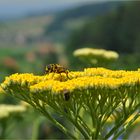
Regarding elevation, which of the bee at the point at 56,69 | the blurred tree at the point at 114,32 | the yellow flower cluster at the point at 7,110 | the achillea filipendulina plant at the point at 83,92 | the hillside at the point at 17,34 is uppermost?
the hillside at the point at 17,34

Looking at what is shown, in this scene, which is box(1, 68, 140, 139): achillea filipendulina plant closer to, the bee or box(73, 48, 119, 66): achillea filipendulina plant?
the bee

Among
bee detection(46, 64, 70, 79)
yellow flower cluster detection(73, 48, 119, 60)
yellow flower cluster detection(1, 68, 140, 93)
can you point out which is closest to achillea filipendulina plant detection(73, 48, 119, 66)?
yellow flower cluster detection(73, 48, 119, 60)

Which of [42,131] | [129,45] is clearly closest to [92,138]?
[42,131]

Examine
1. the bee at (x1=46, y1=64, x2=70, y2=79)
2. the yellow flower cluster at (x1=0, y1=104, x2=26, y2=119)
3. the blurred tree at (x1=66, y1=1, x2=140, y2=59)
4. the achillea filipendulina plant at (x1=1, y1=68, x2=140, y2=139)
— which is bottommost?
the achillea filipendulina plant at (x1=1, y1=68, x2=140, y2=139)

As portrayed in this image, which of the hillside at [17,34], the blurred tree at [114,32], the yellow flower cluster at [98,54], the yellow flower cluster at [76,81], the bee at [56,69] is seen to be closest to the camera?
the yellow flower cluster at [76,81]

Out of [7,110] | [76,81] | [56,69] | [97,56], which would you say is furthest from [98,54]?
[76,81]

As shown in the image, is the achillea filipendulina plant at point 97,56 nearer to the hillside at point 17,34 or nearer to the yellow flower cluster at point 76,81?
the yellow flower cluster at point 76,81

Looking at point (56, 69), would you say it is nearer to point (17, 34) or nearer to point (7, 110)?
point (7, 110)

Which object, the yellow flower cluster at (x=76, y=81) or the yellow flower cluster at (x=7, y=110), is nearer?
the yellow flower cluster at (x=76, y=81)

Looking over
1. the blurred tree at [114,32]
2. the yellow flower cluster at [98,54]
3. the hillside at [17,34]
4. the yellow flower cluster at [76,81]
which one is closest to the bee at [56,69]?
the yellow flower cluster at [76,81]
